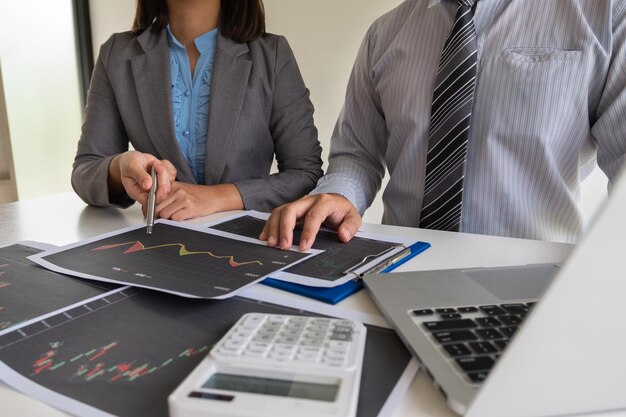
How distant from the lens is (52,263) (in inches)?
25.0

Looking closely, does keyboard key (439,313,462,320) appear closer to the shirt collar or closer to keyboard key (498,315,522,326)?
keyboard key (498,315,522,326)

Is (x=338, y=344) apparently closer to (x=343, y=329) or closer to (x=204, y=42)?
(x=343, y=329)

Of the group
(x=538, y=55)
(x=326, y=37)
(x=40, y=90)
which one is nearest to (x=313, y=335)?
(x=538, y=55)

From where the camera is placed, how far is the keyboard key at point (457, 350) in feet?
1.26

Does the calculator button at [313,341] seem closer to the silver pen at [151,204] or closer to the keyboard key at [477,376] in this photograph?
the keyboard key at [477,376]

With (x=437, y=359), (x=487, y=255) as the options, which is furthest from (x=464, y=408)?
(x=487, y=255)

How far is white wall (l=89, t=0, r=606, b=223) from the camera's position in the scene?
2197 millimetres

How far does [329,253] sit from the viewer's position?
2.24 ft

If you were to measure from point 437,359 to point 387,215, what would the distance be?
70cm

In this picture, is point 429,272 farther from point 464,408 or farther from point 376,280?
point 464,408

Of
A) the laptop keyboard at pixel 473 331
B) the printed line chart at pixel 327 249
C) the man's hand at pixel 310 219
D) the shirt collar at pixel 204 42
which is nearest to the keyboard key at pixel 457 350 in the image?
the laptop keyboard at pixel 473 331

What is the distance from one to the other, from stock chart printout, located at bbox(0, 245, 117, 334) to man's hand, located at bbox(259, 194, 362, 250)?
23cm

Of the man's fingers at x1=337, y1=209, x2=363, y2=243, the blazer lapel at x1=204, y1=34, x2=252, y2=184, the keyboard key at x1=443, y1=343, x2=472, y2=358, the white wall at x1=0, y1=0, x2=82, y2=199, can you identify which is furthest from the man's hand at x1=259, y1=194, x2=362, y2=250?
the white wall at x1=0, y1=0, x2=82, y2=199

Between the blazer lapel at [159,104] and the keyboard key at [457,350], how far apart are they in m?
0.89
